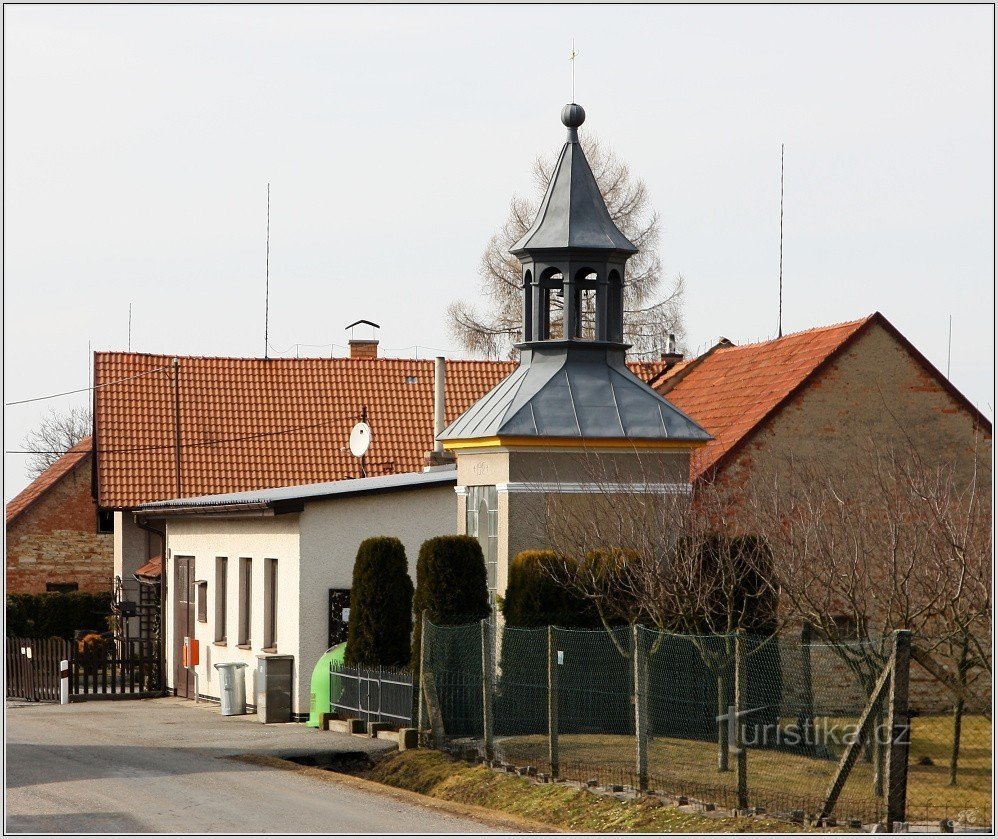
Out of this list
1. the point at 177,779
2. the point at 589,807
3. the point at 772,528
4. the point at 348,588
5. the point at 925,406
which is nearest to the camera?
the point at 589,807

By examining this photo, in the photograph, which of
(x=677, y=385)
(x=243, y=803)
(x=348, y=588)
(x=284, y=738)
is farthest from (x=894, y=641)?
(x=677, y=385)

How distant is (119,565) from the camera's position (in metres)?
39.2

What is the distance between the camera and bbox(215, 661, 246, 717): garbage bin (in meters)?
26.4

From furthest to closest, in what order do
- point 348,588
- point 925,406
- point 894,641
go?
1. point 925,406
2. point 348,588
3. point 894,641

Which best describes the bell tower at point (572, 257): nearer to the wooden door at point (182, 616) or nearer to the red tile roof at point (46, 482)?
the wooden door at point (182, 616)

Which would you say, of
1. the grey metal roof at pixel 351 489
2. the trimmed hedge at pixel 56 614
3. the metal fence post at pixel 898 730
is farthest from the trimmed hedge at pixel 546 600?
the trimmed hedge at pixel 56 614

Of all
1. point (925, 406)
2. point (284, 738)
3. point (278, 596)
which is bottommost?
point (284, 738)

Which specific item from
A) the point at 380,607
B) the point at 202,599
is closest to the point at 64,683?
the point at 202,599

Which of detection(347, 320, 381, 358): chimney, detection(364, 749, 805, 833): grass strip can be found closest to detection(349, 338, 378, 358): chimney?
detection(347, 320, 381, 358): chimney

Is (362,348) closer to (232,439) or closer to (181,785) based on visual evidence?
(232,439)

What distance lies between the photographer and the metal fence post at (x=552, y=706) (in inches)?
660

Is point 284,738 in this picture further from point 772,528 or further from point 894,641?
point 894,641

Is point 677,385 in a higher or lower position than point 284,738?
higher

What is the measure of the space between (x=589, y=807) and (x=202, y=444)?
1016 inches
